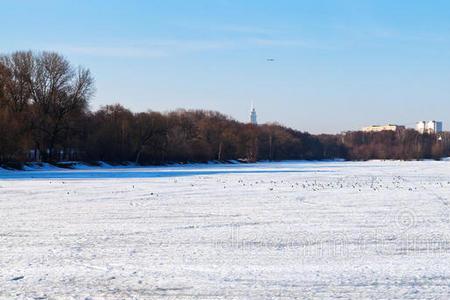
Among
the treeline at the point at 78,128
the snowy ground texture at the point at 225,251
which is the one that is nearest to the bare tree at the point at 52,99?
the treeline at the point at 78,128

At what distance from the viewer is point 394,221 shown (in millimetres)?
15078

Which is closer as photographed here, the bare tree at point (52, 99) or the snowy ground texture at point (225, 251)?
the snowy ground texture at point (225, 251)

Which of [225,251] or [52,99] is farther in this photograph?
[52,99]

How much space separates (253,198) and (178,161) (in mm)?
72696

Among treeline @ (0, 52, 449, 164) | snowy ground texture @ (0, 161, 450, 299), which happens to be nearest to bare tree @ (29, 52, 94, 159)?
treeline @ (0, 52, 449, 164)

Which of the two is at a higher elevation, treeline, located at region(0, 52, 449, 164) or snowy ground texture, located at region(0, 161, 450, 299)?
treeline, located at region(0, 52, 449, 164)

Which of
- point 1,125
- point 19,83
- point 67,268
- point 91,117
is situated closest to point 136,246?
point 67,268

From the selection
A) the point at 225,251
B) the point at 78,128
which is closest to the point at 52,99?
the point at 78,128

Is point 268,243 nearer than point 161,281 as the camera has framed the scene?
No

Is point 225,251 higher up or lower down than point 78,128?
lower down

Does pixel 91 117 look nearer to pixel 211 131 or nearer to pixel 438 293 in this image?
pixel 211 131

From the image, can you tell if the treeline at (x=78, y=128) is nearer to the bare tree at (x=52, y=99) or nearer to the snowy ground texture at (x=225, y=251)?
the bare tree at (x=52, y=99)

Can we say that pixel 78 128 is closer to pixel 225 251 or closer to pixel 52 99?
pixel 52 99

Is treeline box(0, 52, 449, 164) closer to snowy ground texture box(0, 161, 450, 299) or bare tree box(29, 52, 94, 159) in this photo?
bare tree box(29, 52, 94, 159)
